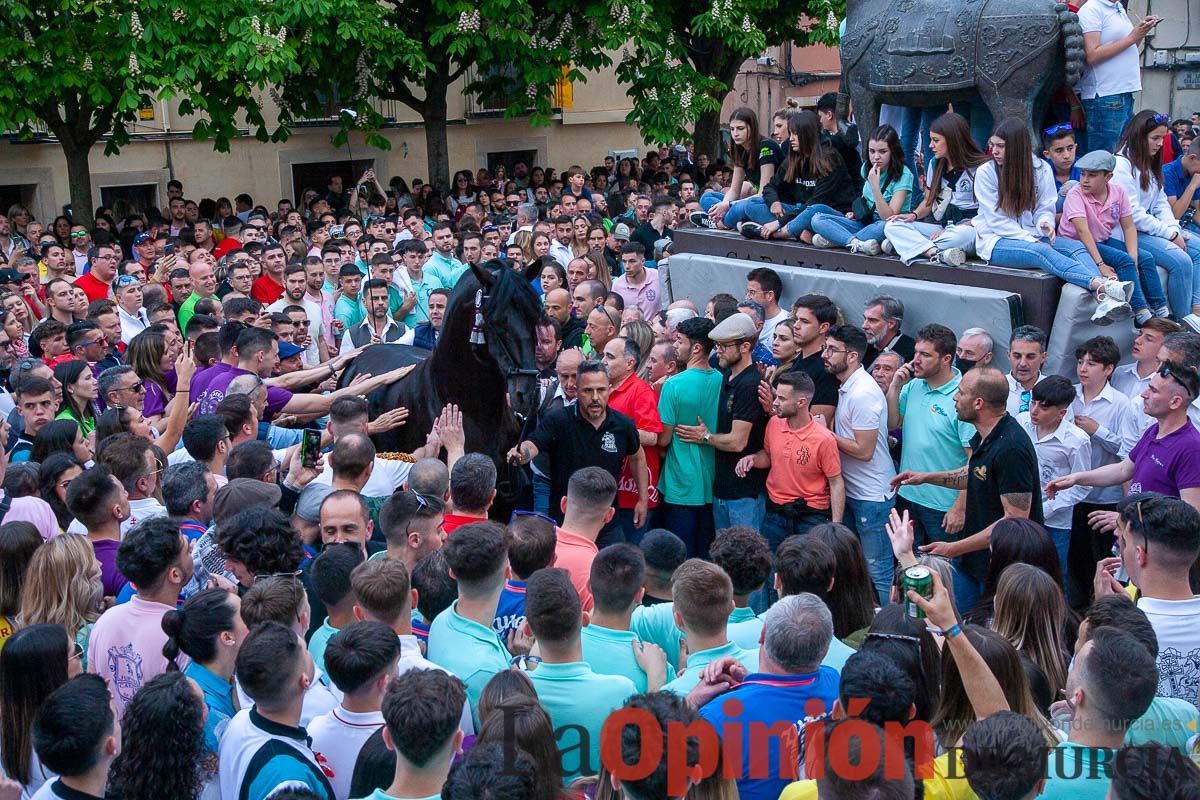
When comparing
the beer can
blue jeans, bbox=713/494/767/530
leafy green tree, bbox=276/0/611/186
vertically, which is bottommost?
blue jeans, bbox=713/494/767/530

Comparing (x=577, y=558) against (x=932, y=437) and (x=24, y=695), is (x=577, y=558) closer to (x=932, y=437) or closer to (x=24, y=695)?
(x=24, y=695)

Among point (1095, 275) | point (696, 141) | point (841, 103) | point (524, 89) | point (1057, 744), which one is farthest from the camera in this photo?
point (696, 141)

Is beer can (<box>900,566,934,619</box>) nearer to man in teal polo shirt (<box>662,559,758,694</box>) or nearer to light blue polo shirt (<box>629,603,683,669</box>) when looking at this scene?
man in teal polo shirt (<box>662,559,758,694</box>)

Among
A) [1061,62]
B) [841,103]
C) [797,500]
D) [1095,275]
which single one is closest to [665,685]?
[797,500]

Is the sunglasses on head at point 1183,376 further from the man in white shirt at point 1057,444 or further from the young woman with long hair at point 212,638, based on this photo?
the young woman with long hair at point 212,638

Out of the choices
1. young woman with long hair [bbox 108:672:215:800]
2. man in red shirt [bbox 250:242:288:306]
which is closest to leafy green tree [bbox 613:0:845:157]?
man in red shirt [bbox 250:242:288:306]

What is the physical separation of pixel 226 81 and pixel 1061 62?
37.5 feet

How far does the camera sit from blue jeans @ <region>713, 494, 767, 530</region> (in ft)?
23.9

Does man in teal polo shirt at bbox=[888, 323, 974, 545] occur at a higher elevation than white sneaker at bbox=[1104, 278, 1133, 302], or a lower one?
lower

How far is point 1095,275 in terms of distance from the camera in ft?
26.3

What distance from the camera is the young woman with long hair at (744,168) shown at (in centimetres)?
1042

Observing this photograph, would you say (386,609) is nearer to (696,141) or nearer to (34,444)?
(34,444)

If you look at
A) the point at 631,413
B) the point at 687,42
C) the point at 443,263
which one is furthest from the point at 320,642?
the point at 687,42

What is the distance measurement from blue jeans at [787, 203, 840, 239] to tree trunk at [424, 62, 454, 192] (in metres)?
10.9
